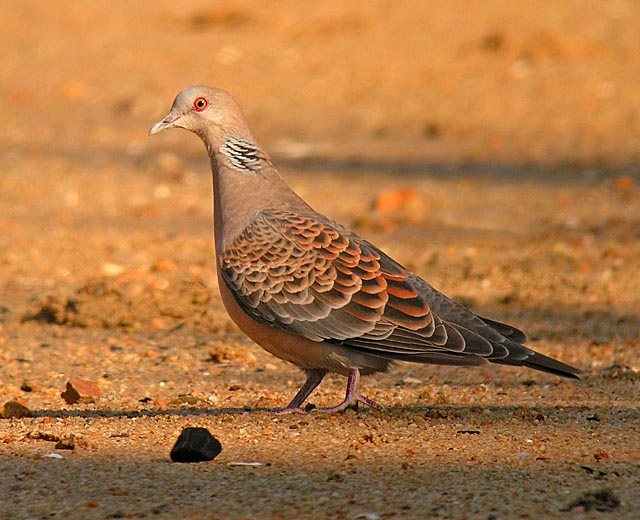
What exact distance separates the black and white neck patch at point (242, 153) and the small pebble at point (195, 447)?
1.60 meters

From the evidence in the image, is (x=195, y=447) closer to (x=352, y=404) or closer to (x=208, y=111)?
(x=352, y=404)

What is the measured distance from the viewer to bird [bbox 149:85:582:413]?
5238 millimetres

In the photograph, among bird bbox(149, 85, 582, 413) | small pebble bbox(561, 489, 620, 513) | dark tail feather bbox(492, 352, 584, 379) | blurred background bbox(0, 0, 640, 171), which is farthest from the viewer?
→ blurred background bbox(0, 0, 640, 171)

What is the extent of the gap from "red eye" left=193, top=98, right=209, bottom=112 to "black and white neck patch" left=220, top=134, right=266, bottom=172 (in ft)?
0.64

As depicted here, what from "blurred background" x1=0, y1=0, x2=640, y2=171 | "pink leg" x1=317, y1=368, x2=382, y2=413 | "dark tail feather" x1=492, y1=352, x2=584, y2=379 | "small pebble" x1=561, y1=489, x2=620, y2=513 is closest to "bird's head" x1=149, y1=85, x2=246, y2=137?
"pink leg" x1=317, y1=368, x2=382, y2=413


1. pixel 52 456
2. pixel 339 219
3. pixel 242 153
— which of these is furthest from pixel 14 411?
pixel 339 219

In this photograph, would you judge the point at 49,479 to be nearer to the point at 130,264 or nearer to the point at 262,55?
the point at 130,264

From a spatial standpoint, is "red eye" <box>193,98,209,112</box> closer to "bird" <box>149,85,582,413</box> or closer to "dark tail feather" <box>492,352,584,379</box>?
"bird" <box>149,85,582,413</box>

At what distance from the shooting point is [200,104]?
235 inches

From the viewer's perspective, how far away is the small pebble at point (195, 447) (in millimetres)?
4633

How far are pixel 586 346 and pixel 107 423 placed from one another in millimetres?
3144

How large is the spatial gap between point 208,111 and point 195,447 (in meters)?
1.97

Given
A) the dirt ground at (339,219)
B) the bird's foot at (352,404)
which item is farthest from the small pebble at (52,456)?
the bird's foot at (352,404)

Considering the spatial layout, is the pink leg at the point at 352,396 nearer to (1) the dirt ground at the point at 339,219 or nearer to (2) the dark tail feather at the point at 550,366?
(1) the dirt ground at the point at 339,219
